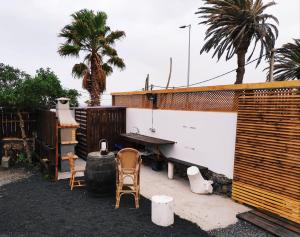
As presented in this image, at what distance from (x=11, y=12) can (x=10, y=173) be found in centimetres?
741

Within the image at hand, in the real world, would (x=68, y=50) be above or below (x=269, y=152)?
above

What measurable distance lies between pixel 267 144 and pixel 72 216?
15.0ft

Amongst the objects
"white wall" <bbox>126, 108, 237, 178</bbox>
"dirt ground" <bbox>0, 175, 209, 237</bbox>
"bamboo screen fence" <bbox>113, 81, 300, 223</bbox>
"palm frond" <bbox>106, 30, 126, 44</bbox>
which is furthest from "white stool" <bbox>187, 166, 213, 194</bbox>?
"palm frond" <bbox>106, 30, 126, 44</bbox>

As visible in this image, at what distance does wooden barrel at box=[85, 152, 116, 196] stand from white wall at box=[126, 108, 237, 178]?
9.04 ft

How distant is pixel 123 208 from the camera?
579 centimetres

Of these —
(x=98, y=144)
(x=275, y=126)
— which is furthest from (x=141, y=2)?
(x=275, y=126)

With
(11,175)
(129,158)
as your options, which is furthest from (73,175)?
(11,175)

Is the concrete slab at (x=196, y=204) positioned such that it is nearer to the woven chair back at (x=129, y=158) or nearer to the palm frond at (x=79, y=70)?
the woven chair back at (x=129, y=158)

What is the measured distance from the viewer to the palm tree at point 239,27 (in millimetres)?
14562

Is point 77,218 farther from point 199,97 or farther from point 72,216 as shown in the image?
point 199,97

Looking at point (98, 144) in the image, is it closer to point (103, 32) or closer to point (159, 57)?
point (103, 32)

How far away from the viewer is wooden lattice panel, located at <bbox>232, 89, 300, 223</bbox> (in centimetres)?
515

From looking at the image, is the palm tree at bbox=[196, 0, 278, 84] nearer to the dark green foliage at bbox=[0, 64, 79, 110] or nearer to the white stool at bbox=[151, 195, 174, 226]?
the dark green foliage at bbox=[0, 64, 79, 110]

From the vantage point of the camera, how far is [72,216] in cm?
532
